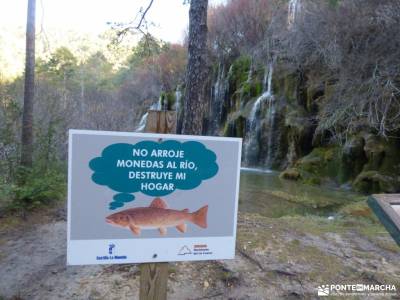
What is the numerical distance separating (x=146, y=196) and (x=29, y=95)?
4.82 m

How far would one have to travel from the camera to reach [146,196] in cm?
204

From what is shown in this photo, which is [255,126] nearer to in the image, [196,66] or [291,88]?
[291,88]

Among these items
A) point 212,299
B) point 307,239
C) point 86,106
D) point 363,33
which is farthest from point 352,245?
point 86,106

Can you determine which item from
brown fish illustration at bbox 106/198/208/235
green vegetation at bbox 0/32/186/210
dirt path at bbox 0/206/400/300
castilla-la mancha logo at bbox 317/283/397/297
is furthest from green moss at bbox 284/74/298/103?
brown fish illustration at bbox 106/198/208/235

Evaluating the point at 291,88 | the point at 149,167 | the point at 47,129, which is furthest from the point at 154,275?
the point at 291,88

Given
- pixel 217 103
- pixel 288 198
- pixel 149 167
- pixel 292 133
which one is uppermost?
pixel 217 103

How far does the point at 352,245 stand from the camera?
450 cm

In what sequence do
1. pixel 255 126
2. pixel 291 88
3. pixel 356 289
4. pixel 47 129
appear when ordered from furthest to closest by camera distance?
pixel 255 126 < pixel 291 88 < pixel 47 129 < pixel 356 289

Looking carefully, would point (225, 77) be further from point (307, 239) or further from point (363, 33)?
point (307, 239)

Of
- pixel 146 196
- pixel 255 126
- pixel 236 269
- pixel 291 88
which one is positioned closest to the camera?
pixel 146 196

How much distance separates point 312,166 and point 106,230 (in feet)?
37.5

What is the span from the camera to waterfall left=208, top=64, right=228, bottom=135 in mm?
20750

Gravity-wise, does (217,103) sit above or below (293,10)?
below

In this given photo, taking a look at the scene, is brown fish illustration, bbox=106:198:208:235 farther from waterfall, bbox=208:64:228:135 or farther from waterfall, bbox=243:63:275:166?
waterfall, bbox=208:64:228:135
